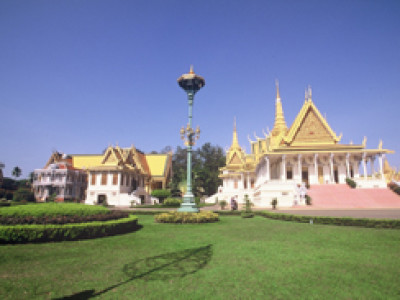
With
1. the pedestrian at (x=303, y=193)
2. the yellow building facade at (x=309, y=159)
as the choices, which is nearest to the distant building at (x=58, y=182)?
the yellow building facade at (x=309, y=159)

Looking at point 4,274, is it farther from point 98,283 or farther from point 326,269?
point 326,269

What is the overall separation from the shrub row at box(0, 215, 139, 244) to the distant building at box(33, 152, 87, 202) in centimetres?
3748

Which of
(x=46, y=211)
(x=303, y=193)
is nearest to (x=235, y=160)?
(x=303, y=193)

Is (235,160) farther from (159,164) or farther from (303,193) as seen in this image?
(303,193)

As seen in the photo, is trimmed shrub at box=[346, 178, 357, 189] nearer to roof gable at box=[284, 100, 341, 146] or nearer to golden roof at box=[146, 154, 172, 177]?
roof gable at box=[284, 100, 341, 146]

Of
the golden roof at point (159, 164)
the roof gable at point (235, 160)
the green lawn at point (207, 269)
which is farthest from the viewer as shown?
the golden roof at point (159, 164)

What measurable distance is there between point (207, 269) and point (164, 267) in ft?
3.15

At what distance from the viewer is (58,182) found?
43688 mm

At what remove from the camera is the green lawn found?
13.7 feet

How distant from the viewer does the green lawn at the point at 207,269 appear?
4.18 meters

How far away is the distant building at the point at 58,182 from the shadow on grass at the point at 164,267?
41580mm

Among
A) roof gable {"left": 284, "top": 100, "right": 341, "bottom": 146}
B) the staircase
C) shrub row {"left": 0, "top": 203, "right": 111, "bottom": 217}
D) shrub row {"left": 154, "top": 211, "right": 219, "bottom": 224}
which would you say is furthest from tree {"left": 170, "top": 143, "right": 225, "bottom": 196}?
shrub row {"left": 0, "top": 203, "right": 111, "bottom": 217}

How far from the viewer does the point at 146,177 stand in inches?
1837

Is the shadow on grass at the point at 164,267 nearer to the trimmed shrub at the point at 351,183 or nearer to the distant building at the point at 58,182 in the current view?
the trimmed shrub at the point at 351,183
